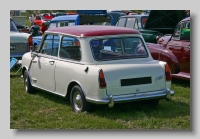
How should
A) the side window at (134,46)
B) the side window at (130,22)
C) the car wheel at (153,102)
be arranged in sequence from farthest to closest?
the side window at (130,22)
the car wheel at (153,102)
the side window at (134,46)

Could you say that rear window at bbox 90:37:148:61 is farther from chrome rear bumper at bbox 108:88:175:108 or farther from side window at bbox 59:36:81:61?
chrome rear bumper at bbox 108:88:175:108

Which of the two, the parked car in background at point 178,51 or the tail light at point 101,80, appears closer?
the tail light at point 101,80

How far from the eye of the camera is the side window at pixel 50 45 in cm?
744

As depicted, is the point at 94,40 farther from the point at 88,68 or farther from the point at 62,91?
the point at 62,91

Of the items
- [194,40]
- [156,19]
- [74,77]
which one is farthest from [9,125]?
[156,19]

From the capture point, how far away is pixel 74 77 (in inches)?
261

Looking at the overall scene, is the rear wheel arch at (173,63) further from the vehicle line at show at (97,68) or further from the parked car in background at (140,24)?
the parked car in background at (140,24)

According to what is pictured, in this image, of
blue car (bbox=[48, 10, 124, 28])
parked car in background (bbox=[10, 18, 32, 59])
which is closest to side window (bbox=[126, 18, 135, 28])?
blue car (bbox=[48, 10, 124, 28])

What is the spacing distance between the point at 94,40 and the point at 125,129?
163cm

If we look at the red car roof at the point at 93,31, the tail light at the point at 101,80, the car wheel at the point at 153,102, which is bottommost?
the car wheel at the point at 153,102

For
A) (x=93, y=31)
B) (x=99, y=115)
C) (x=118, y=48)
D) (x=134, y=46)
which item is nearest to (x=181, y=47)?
(x=134, y=46)

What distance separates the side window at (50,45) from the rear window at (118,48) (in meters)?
1.01

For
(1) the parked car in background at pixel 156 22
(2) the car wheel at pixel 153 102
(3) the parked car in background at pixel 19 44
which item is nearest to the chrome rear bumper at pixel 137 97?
(2) the car wheel at pixel 153 102

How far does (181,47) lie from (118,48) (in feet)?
9.09
